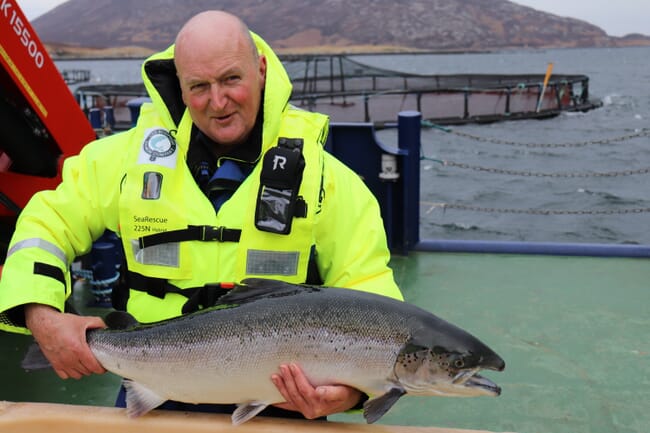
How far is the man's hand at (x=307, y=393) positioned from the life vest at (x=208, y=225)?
48cm

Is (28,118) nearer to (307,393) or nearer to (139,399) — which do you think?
(139,399)

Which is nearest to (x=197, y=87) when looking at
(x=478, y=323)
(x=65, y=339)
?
(x=65, y=339)

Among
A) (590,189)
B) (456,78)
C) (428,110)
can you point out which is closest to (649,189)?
(590,189)

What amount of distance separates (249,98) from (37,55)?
204 centimetres

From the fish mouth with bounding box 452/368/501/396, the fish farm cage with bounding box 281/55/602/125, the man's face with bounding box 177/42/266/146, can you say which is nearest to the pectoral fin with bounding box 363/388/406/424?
the fish mouth with bounding box 452/368/501/396

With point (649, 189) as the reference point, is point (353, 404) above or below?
above

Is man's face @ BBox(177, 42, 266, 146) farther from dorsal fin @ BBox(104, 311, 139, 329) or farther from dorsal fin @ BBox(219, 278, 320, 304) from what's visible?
dorsal fin @ BBox(104, 311, 139, 329)

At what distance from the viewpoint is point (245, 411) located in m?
2.11

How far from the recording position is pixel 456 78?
37500 millimetres

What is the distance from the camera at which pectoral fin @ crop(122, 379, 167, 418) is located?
84.3 inches

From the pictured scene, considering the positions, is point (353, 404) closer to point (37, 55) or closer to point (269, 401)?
point (269, 401)

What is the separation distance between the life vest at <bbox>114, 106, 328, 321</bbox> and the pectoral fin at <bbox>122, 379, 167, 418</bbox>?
0.35m

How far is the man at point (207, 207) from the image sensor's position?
2.39m

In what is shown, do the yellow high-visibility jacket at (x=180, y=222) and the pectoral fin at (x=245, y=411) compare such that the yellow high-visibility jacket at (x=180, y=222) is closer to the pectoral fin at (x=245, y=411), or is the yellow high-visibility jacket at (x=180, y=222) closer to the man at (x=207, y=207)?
the man at (x=207, y=207)
